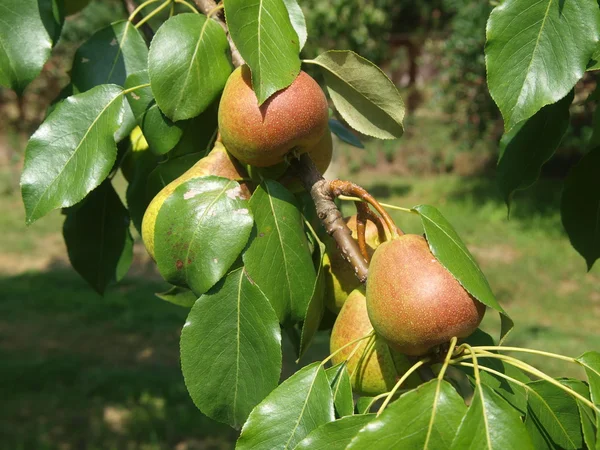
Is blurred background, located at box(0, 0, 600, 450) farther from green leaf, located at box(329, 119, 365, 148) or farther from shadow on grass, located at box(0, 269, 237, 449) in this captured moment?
green leaf, located at box(329, 119, 365, 148)

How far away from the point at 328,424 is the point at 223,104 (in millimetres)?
436

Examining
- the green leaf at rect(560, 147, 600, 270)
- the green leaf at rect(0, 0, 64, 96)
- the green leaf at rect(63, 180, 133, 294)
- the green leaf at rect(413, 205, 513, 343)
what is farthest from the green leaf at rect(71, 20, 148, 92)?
the green leaf at rect(560, 147, 600, 270)

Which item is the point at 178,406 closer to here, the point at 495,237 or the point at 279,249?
the point at 279,249

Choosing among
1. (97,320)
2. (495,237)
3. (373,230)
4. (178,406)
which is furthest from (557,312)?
(373,230)

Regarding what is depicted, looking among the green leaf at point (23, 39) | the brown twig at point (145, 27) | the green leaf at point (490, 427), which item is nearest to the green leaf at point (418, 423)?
the green leaf at point (490, 427)

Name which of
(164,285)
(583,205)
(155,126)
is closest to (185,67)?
(155,126)

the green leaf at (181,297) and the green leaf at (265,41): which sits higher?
the green leaf at (265,41)

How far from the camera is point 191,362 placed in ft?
2.80

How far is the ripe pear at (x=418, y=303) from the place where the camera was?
0.76 meters

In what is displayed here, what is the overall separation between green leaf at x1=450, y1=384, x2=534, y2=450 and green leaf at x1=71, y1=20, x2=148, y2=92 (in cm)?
76

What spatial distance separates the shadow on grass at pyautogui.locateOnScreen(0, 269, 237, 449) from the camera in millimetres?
3184

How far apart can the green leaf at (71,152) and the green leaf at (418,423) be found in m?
0.49

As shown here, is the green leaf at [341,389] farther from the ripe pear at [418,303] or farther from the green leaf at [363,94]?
the green leaf at [363,94]

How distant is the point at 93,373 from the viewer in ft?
12.5
